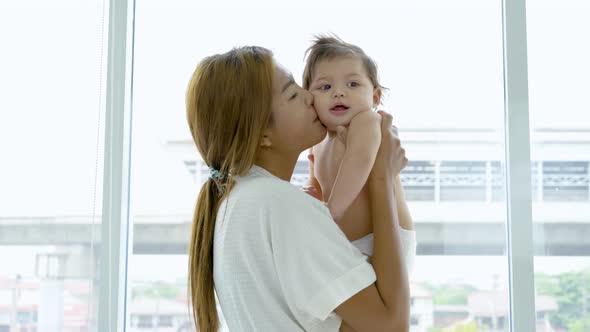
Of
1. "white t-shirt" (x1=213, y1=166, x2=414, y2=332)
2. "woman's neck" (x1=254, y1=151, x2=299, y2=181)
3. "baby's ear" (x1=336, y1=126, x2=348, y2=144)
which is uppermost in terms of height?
"baby's ear" (x1=336, y1=126, x2=348, y2=144)

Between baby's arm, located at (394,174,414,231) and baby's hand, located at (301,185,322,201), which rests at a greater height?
baby's hand, located at (301,185,322,201)

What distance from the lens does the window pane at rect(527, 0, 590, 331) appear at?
77.0 inches

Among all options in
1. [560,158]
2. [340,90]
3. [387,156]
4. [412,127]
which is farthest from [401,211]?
[560,158]

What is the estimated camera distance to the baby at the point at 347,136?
4.92 feet

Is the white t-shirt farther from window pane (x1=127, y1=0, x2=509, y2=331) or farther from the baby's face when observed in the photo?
window pane (x1=127, y1=0, x2=509, y2=331)

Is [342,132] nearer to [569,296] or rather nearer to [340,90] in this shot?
[340,90]

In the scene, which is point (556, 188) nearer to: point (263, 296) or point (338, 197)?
point (338, 197)

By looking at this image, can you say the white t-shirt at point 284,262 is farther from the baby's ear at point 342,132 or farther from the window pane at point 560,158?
the window pane at point 560,158

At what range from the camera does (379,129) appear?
61.2 inches

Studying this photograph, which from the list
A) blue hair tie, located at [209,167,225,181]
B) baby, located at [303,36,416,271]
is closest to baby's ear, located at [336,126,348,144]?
baby, located at [303,36,416,271]

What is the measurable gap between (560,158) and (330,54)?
0.79m

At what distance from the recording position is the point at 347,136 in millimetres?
1570

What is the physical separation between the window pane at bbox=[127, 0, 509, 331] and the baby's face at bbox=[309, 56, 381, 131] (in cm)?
28

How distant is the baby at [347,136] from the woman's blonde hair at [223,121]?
218 mm
